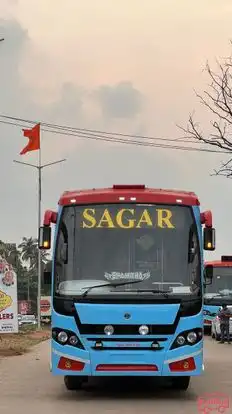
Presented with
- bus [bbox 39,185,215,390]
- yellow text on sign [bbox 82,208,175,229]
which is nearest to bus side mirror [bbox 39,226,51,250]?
bus [bbox 39,185,215,390]

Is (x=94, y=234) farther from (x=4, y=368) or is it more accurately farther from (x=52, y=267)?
(x=4, y=368)

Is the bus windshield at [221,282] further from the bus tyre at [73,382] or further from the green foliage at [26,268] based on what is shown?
the green foliage at [26,268]

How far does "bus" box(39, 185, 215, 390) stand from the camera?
11.1 meters

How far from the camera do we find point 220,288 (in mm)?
33094

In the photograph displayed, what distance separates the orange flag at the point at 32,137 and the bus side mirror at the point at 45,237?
25.2 m

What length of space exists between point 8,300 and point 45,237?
19.6 m

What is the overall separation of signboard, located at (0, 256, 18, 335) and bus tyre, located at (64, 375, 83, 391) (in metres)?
18.7

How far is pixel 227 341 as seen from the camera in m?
27.6

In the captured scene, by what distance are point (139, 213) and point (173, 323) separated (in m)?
1.88

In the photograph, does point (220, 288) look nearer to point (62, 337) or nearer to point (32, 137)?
point (32, 137)

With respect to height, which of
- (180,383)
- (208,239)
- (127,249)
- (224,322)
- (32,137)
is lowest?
(224,322)

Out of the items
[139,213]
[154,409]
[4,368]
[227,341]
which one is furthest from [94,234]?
[227,341]

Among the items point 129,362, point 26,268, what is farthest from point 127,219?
point 26,268

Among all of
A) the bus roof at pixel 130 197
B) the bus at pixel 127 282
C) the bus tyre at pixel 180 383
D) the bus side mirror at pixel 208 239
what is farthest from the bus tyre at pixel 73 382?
the bus side mirror at pixel 208 239
